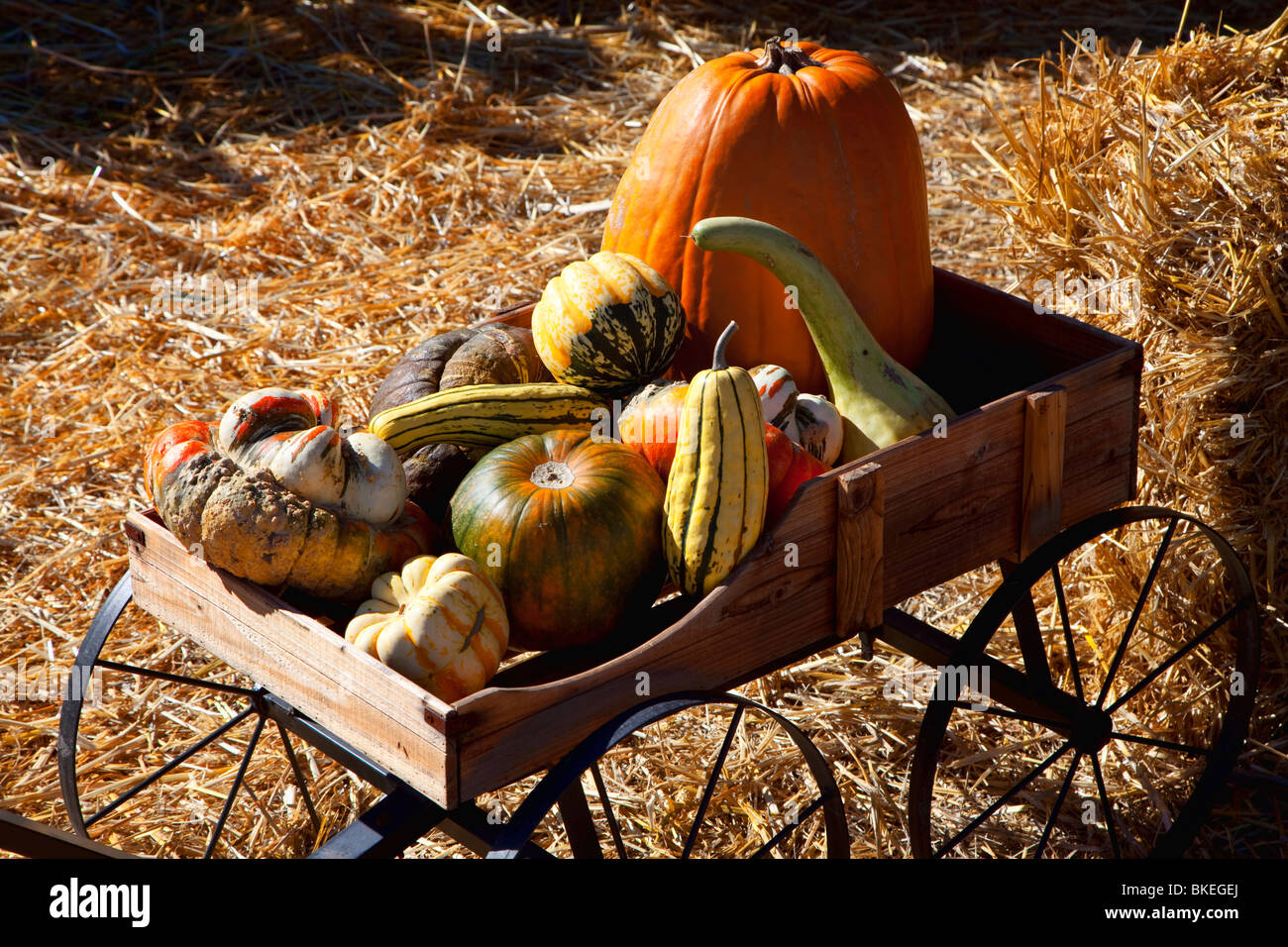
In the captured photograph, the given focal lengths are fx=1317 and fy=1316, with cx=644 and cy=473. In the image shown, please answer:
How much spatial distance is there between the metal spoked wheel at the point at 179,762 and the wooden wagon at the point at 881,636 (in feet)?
0.22

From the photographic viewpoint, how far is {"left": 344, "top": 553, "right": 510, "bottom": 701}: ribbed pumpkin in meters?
1.75

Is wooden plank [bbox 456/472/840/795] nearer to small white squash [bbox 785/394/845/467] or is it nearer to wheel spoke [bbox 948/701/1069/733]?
small white squash [bbox 785/394/845/467]

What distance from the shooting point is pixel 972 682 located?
94.3 inches

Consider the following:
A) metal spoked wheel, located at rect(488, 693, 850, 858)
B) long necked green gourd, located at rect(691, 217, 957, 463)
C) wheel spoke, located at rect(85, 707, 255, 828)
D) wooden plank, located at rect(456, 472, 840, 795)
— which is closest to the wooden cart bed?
wooden plank, located at rect(456, 472, 840, 795)

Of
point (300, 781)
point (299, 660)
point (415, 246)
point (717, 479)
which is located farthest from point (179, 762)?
point (415, 246)

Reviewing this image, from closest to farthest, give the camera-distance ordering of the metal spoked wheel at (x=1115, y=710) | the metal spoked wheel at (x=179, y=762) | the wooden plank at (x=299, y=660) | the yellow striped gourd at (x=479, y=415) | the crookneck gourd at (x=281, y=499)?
the wooden plank at (x=299, y=660) < the crookneck gourd at (x=281, y=499) < the yellow striped gourd at (x=479, y=415) < the metal spoked wheel at (x=1115, y=710) < the metal spoked wheel at (x=179, y=762)

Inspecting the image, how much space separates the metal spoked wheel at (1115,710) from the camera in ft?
8.33

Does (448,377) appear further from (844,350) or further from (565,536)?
(844,350)

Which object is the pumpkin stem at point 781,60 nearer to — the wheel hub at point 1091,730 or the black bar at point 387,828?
the wheel hub at point 1091,730

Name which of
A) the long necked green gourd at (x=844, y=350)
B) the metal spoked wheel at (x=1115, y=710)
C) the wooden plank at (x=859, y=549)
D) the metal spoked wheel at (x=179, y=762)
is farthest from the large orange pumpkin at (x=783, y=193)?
the metal spoked wheel at (x=179, y=762)

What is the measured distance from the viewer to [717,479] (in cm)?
188
